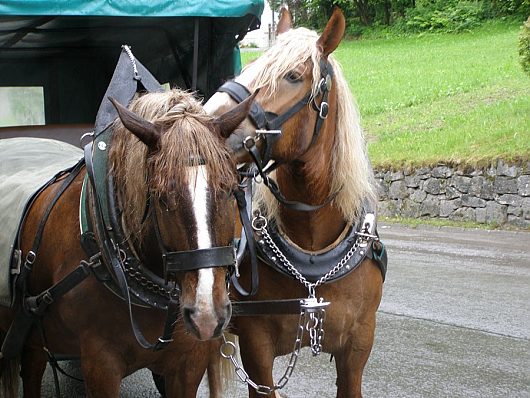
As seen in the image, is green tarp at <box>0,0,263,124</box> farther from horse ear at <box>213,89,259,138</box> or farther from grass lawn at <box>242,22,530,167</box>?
grass lawn at <box>242,22,530,167</box>

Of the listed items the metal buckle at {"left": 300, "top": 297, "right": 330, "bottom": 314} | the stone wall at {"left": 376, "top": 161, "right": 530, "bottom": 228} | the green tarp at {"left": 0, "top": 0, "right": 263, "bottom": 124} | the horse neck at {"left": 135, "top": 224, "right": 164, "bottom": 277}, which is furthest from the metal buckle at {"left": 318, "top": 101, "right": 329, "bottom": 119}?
the stone wall at {"left": 376, "top": 161, "right": 530, "bottom": 228}

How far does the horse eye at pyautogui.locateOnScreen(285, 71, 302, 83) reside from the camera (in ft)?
10.6

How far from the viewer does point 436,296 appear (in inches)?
294

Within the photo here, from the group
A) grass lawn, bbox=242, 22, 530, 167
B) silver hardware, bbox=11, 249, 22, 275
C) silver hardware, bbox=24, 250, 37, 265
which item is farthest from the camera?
grass lawn, bbox=242, 22, 530, 167

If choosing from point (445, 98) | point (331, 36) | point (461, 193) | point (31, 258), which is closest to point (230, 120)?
point (331, 36)

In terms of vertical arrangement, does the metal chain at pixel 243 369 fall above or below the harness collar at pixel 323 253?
below

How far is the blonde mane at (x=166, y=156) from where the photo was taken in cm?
252

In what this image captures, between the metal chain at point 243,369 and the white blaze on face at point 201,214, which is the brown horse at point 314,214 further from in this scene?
the white blaze on face at point 201,214

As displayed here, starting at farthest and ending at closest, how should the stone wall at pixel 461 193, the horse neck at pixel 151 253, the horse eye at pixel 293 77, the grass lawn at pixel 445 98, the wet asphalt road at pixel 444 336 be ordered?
the grass lawn at pixel 445 98, the stone wall at pixel 461 193, the wet asphalt road at pixel 444 336, the horse eye at pixel 293 77, the horse neck at pixel 151 253

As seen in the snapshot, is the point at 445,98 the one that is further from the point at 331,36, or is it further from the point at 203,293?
the point at 203,293

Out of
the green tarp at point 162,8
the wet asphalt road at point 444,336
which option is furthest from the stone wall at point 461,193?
the green tarp at point 162,8

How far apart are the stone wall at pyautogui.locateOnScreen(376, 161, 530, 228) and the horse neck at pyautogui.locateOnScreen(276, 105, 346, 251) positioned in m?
7.78

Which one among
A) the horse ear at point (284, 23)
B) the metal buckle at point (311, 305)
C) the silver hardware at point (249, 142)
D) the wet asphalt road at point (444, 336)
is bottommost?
the wet asphalt road at point (444, 336)

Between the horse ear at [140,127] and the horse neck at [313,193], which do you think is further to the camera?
the horse neck at [313,193]
